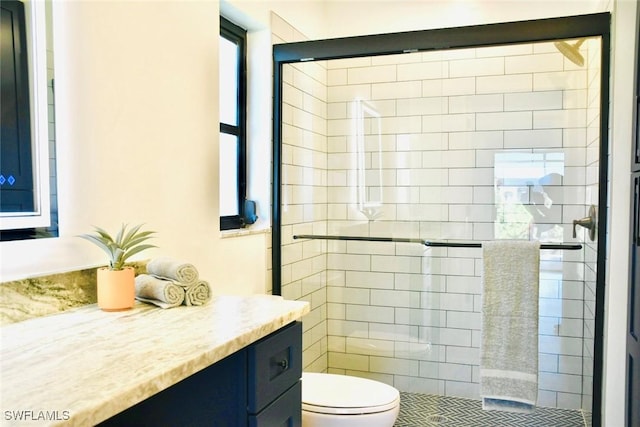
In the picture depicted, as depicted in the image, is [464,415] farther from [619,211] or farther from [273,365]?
[273,365]

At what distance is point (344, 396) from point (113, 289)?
42.6 inches

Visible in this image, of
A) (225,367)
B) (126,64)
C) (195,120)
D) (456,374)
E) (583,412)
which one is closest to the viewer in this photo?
(225,367)

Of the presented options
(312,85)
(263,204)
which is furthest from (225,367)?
(312,85)

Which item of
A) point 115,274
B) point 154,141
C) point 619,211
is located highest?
point 154,141

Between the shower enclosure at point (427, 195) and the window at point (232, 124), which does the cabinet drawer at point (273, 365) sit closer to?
the window at point (232, 124)

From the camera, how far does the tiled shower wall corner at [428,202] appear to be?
2557mm

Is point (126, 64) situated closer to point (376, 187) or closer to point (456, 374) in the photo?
point (376, 187)

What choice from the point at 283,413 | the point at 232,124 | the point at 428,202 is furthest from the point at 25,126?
the point at 428,202

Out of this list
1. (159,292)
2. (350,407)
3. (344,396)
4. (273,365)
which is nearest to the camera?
(273,365)

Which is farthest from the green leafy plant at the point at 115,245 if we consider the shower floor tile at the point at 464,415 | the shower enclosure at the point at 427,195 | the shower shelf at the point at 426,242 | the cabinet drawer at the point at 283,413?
the shower floor tile at the point at 464,415

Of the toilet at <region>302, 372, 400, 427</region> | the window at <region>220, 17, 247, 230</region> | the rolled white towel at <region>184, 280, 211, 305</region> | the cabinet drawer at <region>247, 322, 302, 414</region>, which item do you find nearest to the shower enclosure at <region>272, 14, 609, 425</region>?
the window at <region>220, 17, 247, 230</region>

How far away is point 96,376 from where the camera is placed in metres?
0.92

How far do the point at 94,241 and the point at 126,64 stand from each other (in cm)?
57

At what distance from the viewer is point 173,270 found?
1528mm
